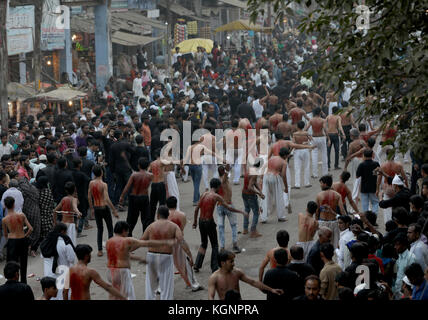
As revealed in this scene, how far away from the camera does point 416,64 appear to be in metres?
7.18

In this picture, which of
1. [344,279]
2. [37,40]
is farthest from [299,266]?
[37,40]

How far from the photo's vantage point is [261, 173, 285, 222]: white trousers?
14523mm

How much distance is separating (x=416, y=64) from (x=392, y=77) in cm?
54

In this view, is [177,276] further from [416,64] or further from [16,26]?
[16,26]

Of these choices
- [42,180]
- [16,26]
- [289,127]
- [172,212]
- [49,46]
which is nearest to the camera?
[172,212]

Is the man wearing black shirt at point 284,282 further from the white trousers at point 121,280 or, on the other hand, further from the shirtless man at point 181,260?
the shirtless man at point 181,260

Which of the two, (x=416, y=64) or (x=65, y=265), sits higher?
(x=416, y=64)

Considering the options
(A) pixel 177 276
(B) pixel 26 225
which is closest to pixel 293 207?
(A) pixel 177 276

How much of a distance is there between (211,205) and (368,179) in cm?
344

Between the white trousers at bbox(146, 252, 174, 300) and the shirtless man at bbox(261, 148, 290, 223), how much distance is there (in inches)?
179

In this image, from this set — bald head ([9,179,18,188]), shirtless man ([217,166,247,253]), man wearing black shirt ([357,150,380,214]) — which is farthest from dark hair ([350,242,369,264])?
A: bald head ([9,179,18,188])

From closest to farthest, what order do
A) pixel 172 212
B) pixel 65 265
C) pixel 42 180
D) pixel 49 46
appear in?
pixel 65 265 → pixel 172 212 → pixel 42 180 → pixel 49 46

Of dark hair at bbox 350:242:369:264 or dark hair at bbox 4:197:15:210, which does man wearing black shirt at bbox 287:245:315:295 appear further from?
dark hair at bbox 4:197:15:210

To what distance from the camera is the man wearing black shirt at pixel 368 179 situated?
13586 mm
